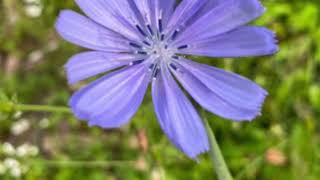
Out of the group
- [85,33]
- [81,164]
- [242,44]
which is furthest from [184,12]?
[81,164]

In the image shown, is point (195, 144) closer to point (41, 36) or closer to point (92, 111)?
point (92, 111)

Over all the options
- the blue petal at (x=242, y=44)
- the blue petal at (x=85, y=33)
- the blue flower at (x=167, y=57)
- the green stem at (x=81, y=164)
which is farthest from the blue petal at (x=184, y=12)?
the green stem at (x=81, y=164)

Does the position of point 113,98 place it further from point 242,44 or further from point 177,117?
point 242,44

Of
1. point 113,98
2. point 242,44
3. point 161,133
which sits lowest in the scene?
point 161,133

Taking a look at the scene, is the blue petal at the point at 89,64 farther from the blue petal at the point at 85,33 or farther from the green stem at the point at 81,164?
the green stem at the point at 81,164

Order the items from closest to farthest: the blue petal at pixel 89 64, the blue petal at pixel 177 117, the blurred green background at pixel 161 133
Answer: the blue petal at pixel 177 117, the blue petal at pixel 89 64, the blurred green background at pixel 161 133

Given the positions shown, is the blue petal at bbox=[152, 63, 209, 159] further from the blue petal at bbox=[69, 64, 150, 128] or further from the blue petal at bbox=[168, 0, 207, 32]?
the blue petal at bbox=[168, 0, 207, 32]

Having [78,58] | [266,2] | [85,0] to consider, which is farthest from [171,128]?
[266,2]
